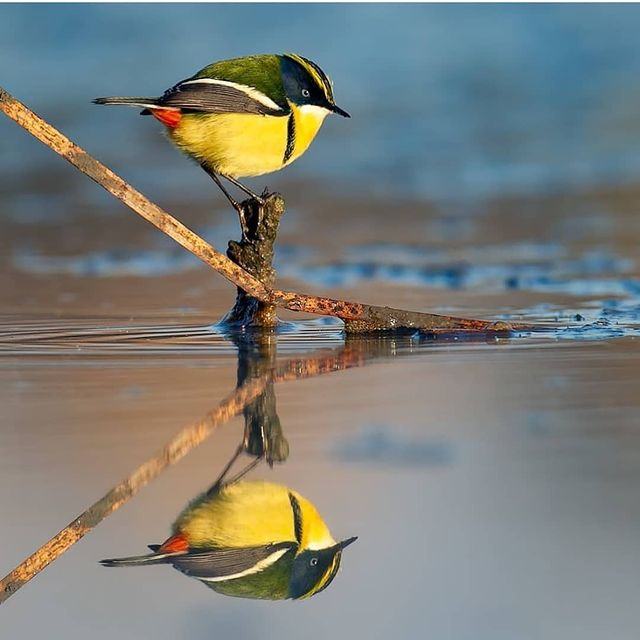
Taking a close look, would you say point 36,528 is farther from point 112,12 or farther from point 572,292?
point 112,12

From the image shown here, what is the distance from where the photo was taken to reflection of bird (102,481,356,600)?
10.0ft

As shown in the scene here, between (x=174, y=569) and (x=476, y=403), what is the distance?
1.81 meters

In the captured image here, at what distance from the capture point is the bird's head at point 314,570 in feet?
9.84

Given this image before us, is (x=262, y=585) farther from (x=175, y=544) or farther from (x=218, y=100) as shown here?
(x=218, y=100)

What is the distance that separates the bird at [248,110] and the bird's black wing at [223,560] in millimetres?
3333

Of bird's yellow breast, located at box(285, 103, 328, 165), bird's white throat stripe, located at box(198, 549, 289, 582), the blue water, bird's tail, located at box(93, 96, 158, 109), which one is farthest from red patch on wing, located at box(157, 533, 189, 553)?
the blue water

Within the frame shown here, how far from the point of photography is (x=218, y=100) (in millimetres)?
6230

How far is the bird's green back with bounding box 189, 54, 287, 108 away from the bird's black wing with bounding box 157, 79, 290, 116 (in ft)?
0.13

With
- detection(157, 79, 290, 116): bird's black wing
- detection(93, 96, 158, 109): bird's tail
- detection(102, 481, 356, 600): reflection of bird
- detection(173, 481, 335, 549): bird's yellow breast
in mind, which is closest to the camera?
detection(102, 481, 356, 600): reflection of bird

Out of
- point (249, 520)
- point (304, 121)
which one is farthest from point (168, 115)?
point (249, 520)

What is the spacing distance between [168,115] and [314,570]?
146 inches

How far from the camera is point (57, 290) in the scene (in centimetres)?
817

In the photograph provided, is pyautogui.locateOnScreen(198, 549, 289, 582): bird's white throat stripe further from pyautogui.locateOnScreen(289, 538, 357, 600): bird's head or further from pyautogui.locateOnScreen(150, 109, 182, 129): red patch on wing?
pyautogui.locateOnScreen(150, 109, 182, 129): red patch on wing

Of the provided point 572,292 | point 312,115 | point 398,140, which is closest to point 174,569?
point 312,115
